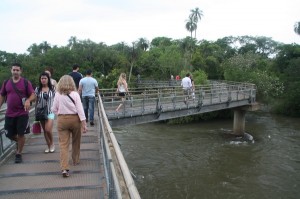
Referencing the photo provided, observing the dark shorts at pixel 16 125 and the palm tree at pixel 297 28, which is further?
the palm tree at pixel 297 28

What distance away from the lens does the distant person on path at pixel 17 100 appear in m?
6.37

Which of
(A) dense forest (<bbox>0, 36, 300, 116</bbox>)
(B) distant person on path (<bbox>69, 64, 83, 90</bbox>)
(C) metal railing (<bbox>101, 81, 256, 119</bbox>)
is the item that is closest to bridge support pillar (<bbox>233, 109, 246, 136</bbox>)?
(C) metal railing (<bbox>101, 81, 256, 119</bbox>)

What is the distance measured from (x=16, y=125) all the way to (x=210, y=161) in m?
15.8

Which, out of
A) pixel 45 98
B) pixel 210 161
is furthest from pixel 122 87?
pixel 210 161

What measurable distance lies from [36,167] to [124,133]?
21.8 metres

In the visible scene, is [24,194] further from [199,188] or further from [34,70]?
[34,70]

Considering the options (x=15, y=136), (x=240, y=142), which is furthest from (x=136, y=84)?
(x=15, y=136)

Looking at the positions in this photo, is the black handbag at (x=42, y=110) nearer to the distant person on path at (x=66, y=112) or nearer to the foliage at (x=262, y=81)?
the distant person on path at (x=66, y=112)

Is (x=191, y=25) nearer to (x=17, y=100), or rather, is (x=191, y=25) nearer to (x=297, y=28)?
(x=297, y=28)

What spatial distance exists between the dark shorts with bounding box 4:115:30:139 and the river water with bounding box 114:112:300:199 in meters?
9.26

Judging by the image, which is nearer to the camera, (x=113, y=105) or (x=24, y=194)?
(x=24, y=194)

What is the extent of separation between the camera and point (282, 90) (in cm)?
4009

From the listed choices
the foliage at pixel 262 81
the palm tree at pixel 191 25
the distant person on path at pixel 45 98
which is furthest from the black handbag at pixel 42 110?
the palm tree at pixel 191 25

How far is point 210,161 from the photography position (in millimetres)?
20578
